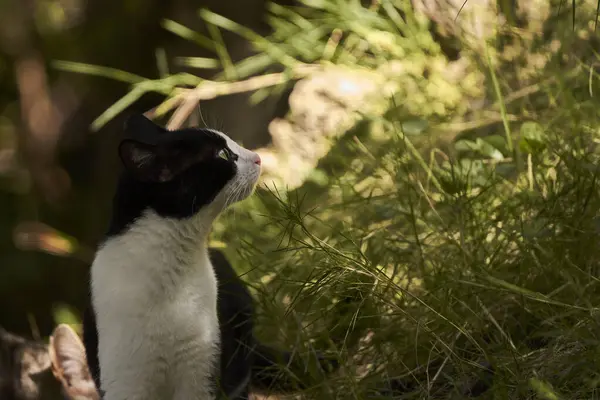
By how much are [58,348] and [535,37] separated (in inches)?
56.2

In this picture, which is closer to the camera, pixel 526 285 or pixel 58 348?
pixel 526 285

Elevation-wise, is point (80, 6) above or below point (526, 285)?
below

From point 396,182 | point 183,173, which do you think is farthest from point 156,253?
point 396,182

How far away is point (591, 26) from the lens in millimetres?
2381

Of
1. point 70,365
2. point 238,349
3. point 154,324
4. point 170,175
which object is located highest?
point 170,175

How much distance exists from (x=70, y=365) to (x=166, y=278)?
72cm

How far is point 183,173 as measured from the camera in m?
1.73

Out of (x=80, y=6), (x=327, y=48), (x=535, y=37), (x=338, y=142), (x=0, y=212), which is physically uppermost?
(x=535, y=37)

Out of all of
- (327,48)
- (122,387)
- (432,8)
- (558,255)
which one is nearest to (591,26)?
(432,8)

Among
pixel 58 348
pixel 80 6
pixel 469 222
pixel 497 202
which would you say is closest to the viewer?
pixel 469 222

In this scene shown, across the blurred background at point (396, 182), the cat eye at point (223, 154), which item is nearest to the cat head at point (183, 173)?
the cat eye at point (223, 154)

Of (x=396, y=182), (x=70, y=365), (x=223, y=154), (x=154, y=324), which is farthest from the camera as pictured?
(x=70, y=365)

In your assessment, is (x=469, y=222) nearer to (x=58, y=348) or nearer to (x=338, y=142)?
(x=338, y=142)

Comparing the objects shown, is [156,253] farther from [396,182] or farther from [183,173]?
[396,182]
